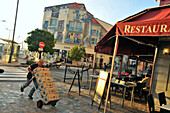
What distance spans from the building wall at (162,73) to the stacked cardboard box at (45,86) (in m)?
4.51

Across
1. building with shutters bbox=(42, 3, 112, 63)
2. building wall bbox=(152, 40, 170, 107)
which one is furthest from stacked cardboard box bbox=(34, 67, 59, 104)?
building with shutters bbox=(42, 3, 112, 63)

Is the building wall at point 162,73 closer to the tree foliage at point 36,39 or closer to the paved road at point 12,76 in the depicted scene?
the paved road at point 12,76

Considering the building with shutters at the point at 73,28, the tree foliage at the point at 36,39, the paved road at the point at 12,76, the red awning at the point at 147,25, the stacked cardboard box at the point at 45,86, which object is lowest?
the paved road at the point at 12,76

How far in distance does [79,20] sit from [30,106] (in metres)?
→ 36.2

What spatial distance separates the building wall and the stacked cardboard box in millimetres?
4512

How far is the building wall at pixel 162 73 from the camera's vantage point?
6.10 meters

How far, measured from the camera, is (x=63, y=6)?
40.1m

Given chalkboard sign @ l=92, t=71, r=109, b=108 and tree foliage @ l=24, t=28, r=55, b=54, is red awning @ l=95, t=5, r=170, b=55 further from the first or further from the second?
tree foliage @ l=24, t=28, r=55, b=54

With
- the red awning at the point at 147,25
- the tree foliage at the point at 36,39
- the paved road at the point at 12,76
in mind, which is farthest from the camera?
the tree foliage at the point at 36,39

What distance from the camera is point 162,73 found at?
6.31 m

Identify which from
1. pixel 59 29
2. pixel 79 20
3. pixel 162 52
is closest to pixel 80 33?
pixel 79 20

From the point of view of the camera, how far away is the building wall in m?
6.10

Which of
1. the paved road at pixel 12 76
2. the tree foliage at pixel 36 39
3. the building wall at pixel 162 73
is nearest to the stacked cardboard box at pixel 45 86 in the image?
the building wall at pixel 162 73

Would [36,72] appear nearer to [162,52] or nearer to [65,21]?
[162,52]
